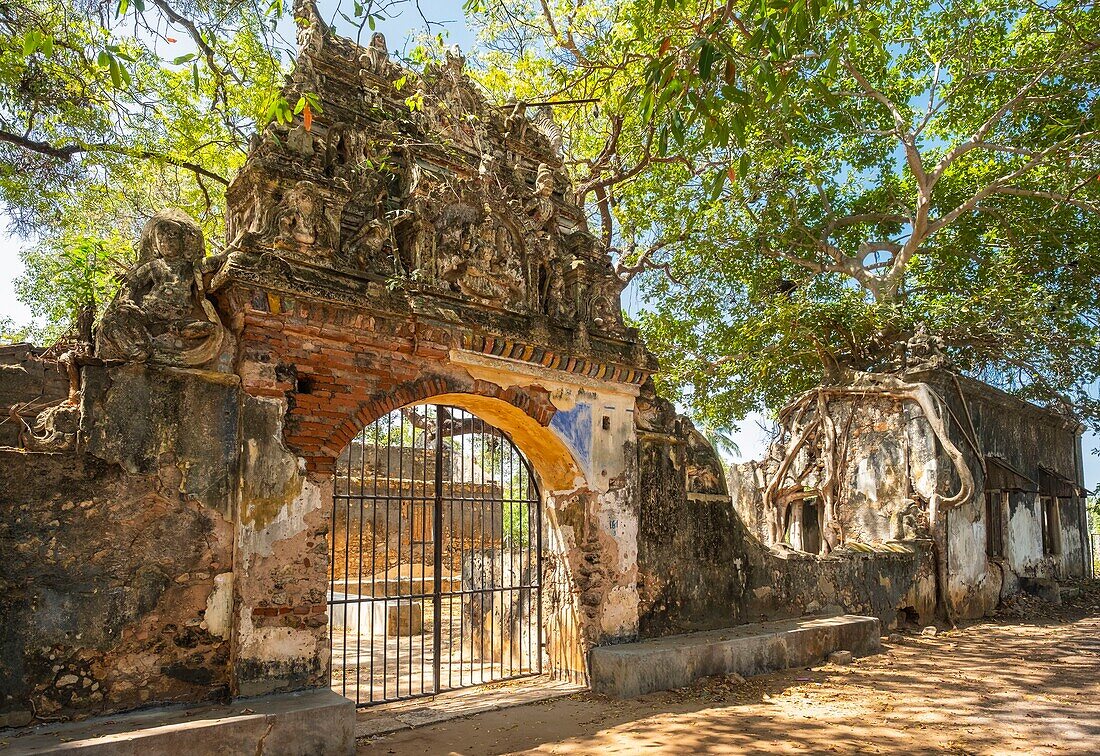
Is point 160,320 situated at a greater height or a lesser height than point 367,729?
greater

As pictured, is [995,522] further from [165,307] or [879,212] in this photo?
[165,307]

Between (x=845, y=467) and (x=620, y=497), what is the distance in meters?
6.39

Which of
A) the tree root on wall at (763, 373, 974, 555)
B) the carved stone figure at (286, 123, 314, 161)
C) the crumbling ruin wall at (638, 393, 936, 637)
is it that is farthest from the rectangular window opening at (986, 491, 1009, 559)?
the carved stone figure at (286, 123, 314, 161)

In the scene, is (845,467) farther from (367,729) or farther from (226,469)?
(226,469)

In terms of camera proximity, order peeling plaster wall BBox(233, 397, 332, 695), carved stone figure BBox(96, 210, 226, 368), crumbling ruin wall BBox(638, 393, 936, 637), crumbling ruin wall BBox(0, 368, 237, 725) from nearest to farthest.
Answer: crumbling ruin wall BBox(0, 368, 237, 725) → carved stone figure BBox(96, 210, 226, 368) → peeling plaster wall BBox(233, 397, 332, 695) → crumbling ruin wall BBox(638, 393, 936, 637)

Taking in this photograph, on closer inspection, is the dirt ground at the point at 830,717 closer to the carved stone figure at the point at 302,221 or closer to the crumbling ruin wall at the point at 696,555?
the crumbling ruin wall at the point at 696,555

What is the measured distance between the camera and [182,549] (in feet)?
15.3

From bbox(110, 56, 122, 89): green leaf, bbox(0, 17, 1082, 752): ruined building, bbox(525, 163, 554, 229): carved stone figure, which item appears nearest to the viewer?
bbox(110, 56, 122, 89): green leaf

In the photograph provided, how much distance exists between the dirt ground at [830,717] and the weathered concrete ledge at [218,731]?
1.80 feet

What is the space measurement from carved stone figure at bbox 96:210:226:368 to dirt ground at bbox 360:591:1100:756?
2.89 meters

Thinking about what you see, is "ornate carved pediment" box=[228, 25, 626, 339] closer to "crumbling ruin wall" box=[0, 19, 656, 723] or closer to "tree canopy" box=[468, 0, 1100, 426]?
"crumbling ruin wall" box=[0, 19, 656, 723]

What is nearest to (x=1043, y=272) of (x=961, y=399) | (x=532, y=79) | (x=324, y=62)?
(x=961, y=399)

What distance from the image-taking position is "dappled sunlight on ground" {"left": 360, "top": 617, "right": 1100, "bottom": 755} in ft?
16.8

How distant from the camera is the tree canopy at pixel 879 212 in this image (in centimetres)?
1187
